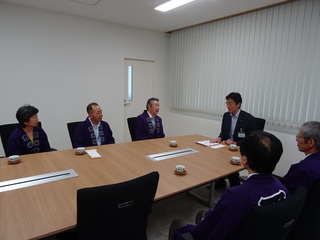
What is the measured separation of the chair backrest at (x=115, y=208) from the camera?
3.34ft

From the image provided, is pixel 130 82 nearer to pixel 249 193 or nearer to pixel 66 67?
pixel 66 67

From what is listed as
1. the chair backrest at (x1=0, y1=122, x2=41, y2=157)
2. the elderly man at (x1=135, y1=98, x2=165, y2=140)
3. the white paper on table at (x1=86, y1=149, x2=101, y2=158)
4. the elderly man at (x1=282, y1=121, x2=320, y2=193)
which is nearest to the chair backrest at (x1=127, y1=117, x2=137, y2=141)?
the elderly man at (x1=135, y1=98, x2=165, y2=140)

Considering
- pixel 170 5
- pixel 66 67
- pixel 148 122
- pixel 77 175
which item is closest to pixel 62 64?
pixel 66 67

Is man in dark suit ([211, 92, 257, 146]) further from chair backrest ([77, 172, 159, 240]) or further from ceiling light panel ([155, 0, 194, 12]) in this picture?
chair backrest ([77, 172, 159, 240])

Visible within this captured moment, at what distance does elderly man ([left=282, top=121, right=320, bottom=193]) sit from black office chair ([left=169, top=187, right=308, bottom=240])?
0.38 m

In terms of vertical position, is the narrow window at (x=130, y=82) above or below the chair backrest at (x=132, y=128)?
above

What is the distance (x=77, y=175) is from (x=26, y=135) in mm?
1057

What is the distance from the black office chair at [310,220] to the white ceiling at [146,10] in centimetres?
282

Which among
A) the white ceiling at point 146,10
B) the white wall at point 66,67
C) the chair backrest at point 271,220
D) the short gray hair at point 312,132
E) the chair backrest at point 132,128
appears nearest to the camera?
the chair backrest at point 271,220

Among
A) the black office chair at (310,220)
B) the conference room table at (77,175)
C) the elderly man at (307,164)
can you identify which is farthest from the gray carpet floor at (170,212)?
the elderly man at (307,164)

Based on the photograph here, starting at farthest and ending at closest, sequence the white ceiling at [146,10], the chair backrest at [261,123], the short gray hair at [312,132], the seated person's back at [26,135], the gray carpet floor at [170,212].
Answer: the white ceiling at [146,10], the chair backrest at [261,123], the seated person's back at [26,135], the gray carpet floor at [170,212], the short gray hair at [312,132]

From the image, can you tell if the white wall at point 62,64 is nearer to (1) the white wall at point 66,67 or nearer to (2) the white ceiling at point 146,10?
(1) the white wall at point 66,67

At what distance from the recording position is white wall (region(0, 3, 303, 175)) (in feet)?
11.6

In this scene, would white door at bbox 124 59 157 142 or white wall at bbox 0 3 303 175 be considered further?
white door at bbox 124 59 157 142
